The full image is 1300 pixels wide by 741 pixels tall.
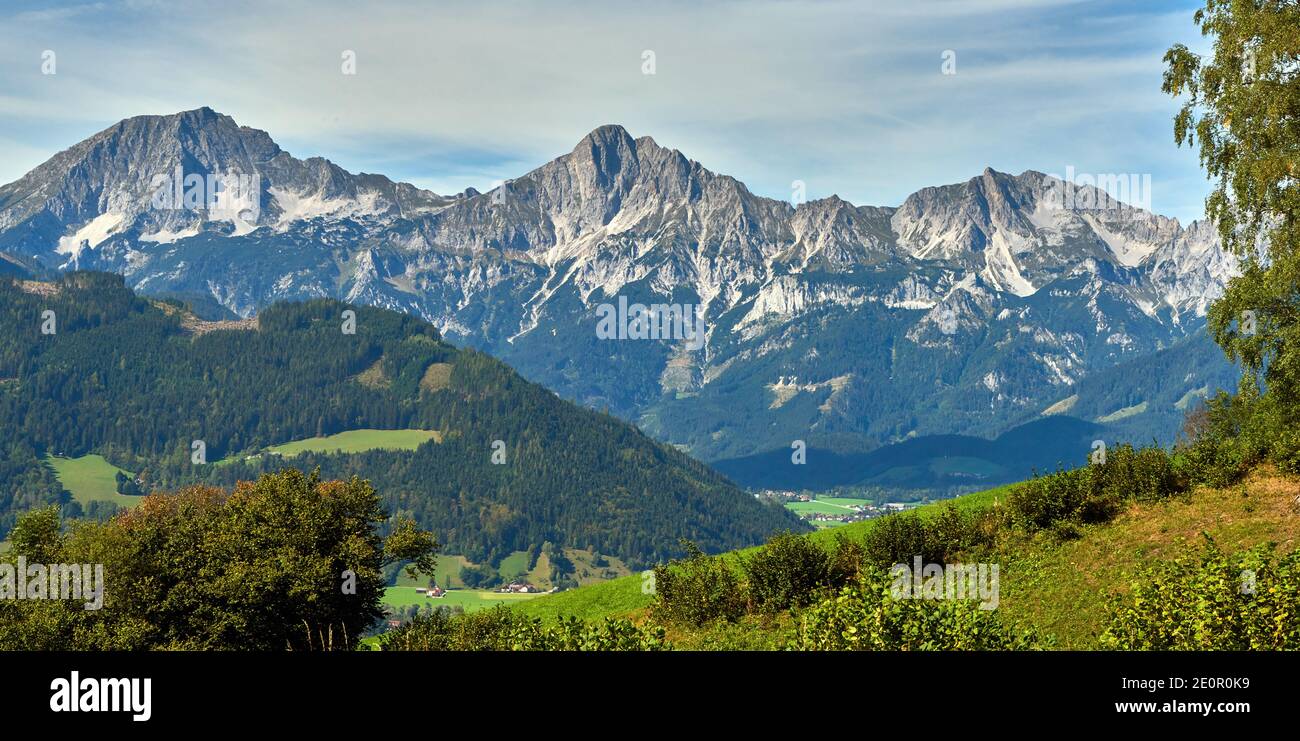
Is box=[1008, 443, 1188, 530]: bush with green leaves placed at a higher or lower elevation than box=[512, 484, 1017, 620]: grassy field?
higher

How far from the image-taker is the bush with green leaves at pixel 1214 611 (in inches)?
973

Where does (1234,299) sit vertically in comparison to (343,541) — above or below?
above

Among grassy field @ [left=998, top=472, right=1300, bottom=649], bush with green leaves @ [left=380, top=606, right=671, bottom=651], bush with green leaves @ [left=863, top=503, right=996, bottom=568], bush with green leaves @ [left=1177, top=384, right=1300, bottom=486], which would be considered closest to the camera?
bush with green leaves @ [left=380, top=606, right=671, bottom=651]

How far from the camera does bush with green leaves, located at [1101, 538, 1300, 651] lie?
24719mm

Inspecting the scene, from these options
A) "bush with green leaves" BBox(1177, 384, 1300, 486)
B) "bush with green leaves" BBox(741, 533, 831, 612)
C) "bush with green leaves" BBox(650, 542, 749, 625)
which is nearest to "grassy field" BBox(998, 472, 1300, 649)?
"bush with green leaves" BBox(1177, 384, 1300, 486)

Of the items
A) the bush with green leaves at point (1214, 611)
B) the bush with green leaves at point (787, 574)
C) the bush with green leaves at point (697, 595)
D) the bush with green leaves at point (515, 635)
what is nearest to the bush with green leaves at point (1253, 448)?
the bush with green leaves at point (787, 574)

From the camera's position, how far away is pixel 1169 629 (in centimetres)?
2591

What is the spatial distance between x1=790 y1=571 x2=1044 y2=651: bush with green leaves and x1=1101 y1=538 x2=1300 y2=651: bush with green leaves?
296 centimetres

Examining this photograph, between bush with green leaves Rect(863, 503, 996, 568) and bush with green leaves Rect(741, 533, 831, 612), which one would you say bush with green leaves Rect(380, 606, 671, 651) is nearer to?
bush with green leaves Rect(741, 533, 831, 612)
